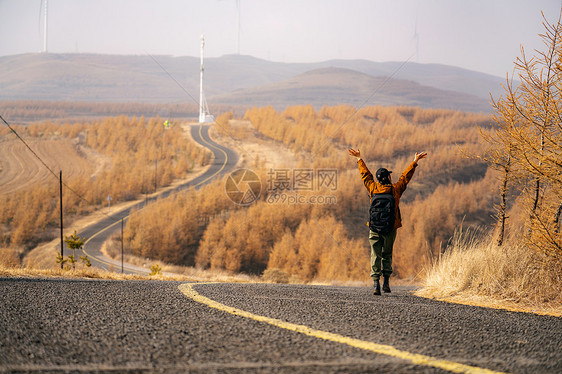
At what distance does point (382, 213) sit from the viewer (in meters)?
→ 8.00

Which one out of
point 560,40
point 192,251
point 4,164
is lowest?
point 192,251

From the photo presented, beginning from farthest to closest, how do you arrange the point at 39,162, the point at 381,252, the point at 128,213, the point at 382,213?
the point at 39,162 < the point at 128,213 < the point at 381,252 < the point at 382,213

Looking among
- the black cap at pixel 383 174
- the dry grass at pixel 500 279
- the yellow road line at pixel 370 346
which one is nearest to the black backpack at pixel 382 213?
the black cap at pixel 383 174

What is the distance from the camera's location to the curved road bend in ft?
169

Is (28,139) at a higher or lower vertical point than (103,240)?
higher

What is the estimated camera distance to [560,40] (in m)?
8.94

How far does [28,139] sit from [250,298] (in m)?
147

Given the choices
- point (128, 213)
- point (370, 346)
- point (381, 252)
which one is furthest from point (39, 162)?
point (370, 346)

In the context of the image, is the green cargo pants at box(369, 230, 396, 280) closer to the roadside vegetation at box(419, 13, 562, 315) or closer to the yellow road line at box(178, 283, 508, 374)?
the roadside vegetation at box(419, 13, 562, 315)

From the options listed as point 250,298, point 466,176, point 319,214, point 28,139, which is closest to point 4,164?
point 28,139

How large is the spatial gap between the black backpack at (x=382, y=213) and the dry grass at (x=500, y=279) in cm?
160

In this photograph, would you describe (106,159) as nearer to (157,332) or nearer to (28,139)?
(28,139)

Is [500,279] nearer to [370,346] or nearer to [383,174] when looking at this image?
[383,174]

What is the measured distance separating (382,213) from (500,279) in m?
2.17
